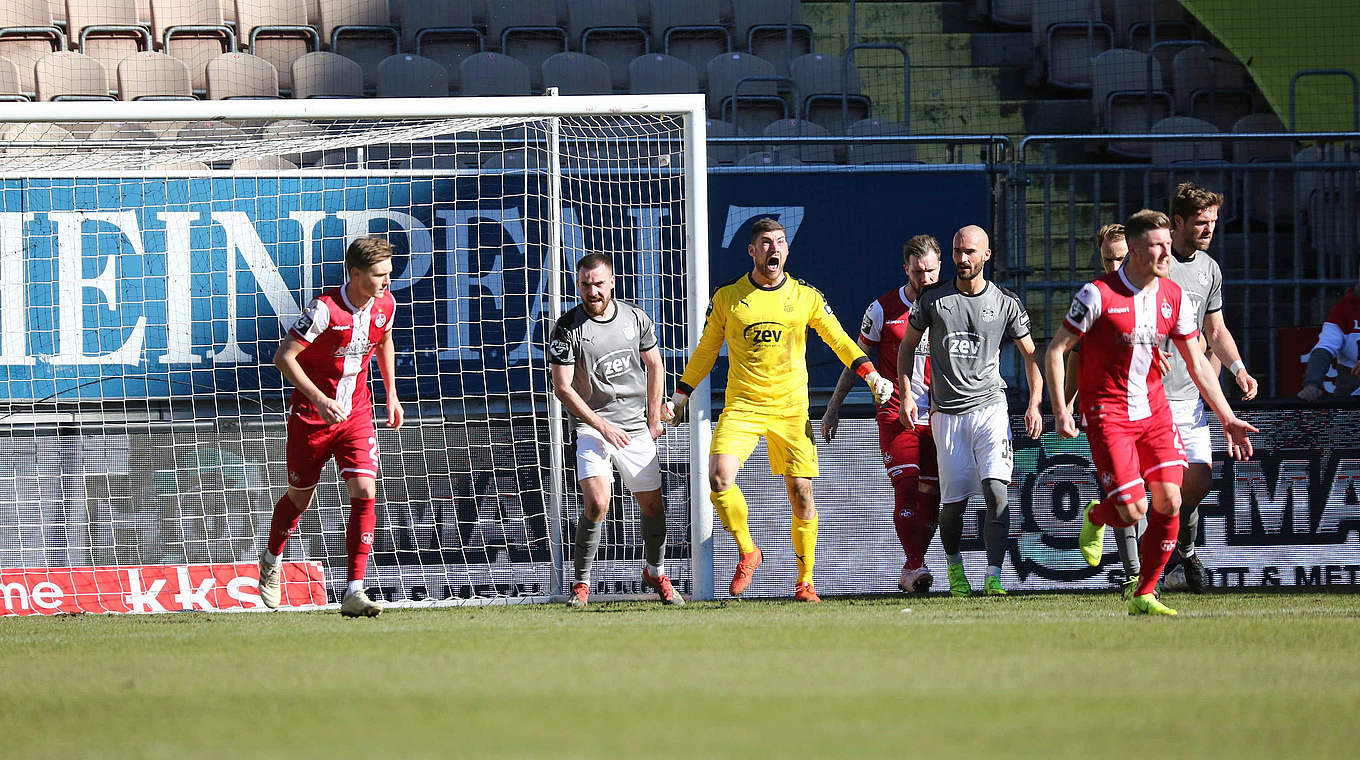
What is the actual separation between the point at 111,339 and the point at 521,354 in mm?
2543

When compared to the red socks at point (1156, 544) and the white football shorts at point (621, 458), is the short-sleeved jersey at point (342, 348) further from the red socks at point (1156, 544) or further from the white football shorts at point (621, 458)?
the red socks at point (1156, 544)

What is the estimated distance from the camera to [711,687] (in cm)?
438

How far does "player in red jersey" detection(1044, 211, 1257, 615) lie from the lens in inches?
255

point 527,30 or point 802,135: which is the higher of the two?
point 527,30

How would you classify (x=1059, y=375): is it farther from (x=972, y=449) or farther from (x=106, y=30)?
(x=106, y=30)

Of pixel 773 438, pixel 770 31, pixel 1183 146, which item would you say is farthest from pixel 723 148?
pixel 773 438

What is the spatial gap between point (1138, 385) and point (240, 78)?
9.90 m

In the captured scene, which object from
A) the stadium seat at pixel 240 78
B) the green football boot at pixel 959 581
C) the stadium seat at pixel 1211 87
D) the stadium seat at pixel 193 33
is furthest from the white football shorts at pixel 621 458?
the stadium seat at pixel 1211 87

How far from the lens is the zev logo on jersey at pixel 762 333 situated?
7.88 m

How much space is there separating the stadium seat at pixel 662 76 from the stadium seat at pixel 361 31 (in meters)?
2.48

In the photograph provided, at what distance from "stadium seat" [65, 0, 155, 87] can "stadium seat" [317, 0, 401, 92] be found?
5.75ft

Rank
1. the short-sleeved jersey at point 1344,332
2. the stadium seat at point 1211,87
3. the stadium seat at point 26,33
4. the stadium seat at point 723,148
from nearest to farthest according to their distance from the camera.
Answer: the short-sleeved jersey at point 1344,332
the stadium seat at point 723,148
the stadium seat at point 1211,87
the stadium seat at point 26,33

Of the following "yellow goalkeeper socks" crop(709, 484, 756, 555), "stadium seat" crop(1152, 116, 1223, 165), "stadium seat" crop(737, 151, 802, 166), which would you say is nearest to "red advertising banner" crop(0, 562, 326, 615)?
"yellow goalkeeper socks" crop(709, 484, 756, 555)

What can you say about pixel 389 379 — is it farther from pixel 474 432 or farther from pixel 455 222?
pixel 455 222
